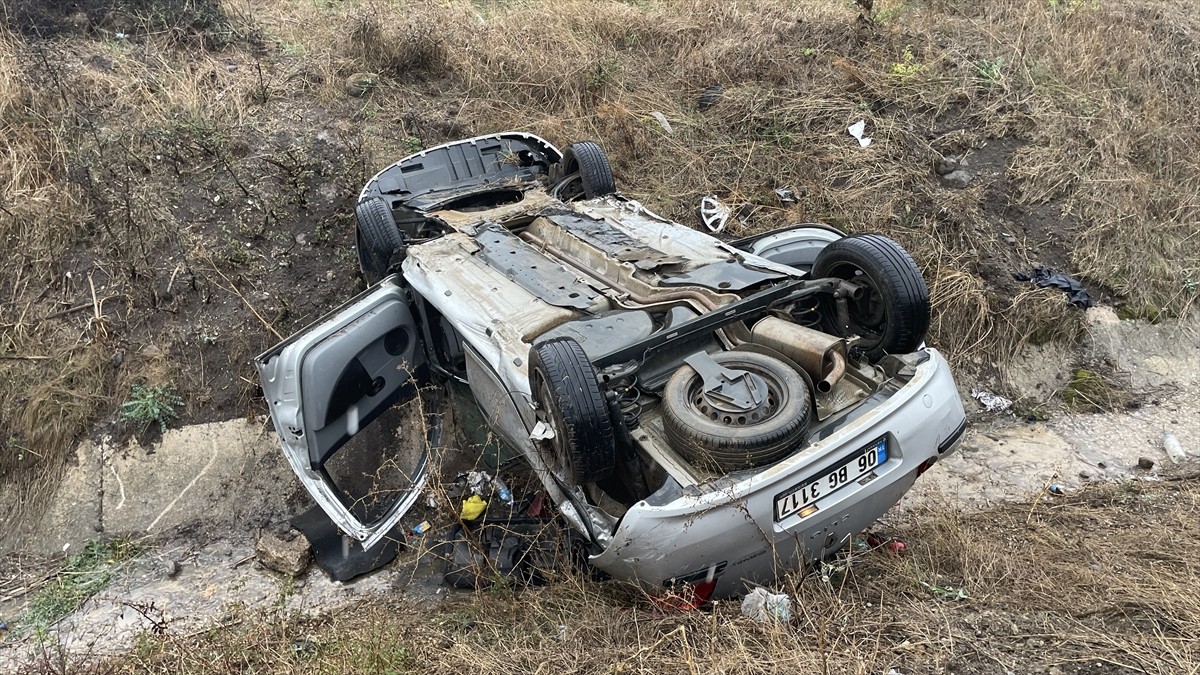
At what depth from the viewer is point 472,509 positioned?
363 centimetres

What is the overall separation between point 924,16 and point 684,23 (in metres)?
2.60

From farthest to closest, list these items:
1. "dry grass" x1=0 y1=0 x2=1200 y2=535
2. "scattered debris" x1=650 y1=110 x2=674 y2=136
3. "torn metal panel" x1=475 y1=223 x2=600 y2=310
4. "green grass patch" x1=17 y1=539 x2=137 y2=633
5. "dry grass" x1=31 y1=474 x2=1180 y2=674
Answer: "scattered debris" x1=650 y1=110 x2=674 y2=136
"dry grass" x1=0 y1=0 x2=1200 y2=535
"green grass patch" x1=17 y1=539 x2=137 y2=633
"torn metal panel" x1=475 y1=223 x2=600 y2=310
"dry grass" x1=31 y1=474 x2=1180 y2=674

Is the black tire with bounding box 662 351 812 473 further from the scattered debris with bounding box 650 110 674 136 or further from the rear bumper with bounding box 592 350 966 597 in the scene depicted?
the scattered debris with bounding box 650 110 674 136

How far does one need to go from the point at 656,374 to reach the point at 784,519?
0.82 m

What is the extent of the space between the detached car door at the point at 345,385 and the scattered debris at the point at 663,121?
144 inches

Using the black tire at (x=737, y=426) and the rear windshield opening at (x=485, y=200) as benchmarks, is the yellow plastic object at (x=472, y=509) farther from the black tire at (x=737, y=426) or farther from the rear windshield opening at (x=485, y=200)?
the rear windshield opening at (x=485, y=200)

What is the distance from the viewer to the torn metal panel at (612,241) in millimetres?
3781

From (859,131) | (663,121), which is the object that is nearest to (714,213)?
(663,121)

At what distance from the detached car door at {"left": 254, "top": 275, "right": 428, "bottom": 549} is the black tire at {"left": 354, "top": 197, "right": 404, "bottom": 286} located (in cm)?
45

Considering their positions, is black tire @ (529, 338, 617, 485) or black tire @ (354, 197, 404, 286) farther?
black tire @ (354, 197, 404, 286)

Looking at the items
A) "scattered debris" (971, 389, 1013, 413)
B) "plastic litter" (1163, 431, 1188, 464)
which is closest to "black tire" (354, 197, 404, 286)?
"scattered debris" (971, 389, 1013, 413)

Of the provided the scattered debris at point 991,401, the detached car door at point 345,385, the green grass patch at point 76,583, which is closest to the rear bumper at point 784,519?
the detached car door at point 345,385

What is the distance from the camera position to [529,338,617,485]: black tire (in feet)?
8.64

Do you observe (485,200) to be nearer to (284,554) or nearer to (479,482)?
(479,482)
